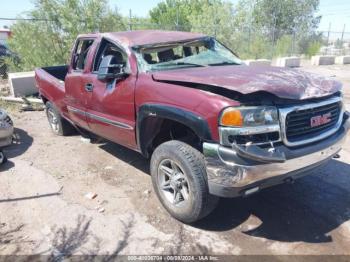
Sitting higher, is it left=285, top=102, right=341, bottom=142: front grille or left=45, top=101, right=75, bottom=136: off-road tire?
left=285, top=102, right=341, bottom=142: front grille

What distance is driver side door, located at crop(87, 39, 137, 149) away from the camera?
3.99 m

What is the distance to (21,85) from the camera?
31.6 feet

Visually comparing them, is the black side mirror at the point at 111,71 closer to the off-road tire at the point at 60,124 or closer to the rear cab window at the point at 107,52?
the rear cab window at the point at 107,52

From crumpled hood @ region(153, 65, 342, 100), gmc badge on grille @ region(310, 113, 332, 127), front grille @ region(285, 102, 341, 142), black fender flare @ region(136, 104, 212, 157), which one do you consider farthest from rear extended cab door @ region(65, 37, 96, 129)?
gmc badge on grille @ region(310, 113, 332, 127)

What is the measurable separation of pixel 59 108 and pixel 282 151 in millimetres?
4315

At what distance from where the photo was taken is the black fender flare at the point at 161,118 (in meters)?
3.01

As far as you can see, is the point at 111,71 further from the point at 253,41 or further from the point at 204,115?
the point at 253,41

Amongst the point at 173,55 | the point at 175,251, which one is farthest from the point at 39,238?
the point at 173,55

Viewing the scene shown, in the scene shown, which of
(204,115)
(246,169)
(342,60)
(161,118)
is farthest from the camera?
(342,60)

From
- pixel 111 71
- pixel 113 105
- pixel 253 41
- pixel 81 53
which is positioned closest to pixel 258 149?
pixel 113 105

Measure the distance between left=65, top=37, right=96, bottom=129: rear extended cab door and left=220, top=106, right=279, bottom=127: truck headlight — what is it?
247 cm

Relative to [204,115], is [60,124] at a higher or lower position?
lower

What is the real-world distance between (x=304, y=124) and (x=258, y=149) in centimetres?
63

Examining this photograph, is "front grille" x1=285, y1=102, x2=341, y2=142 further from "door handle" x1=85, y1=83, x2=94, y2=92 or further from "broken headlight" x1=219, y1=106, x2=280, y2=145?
"door handle" x1=85, y1=83, x2=94, y2=92
